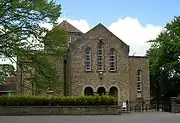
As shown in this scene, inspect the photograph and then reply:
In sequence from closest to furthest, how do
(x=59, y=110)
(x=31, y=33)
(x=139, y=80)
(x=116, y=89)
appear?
1. (x=31, y=33)
2. (x=59, y=110)
3. (x=116, y=89)
4. (x=139, y=80)

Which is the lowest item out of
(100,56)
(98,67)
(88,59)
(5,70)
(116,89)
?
(116,89)

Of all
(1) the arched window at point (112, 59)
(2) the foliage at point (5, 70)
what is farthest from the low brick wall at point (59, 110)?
(1) the arched window at point (112, 59)

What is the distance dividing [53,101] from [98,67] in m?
13.7

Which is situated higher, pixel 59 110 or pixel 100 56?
pixel 100 56

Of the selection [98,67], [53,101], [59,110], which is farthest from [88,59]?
[59,110]

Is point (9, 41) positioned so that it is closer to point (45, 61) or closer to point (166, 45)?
point (45, 61)

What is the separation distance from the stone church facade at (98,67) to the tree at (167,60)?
281 inches

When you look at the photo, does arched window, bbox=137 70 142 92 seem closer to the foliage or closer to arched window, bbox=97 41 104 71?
arched window, bbox=97 41 104 71

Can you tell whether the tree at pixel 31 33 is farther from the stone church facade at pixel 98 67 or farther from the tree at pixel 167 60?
the tree at pixel 167 60

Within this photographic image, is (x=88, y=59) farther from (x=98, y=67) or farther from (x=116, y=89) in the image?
(x=116, y=89)

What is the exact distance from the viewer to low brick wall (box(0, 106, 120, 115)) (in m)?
35.8

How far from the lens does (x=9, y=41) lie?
93.8ft

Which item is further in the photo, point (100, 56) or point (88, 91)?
point (88, 91)

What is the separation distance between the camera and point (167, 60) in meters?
58.0
